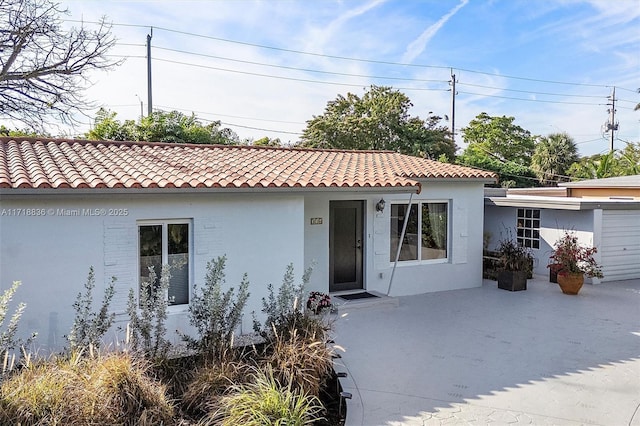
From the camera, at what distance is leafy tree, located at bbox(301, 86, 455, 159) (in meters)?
36.7

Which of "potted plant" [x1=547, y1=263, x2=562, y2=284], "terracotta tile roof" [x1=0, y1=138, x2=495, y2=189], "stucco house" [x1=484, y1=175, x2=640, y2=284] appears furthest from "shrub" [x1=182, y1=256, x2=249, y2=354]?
"stucco house" [x1=484, y1=175, x2=640, y2=284]

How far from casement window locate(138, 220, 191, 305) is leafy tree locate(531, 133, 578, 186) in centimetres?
3822

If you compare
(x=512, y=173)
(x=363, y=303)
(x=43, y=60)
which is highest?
(x=43, y=60)

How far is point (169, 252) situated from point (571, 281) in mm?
10763

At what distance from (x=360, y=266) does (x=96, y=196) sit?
282 inches

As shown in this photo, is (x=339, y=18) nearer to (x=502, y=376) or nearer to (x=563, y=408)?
(x=502, y=376)

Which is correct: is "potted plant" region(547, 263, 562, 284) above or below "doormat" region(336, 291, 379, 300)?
above

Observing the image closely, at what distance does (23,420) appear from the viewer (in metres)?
4.69

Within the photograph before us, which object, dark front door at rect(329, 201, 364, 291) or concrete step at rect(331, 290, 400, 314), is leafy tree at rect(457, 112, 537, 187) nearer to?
dark front door at rect(329, 201, 364, 291)

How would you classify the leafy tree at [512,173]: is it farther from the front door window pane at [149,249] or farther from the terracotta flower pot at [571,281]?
the front door window pane at [149,249]

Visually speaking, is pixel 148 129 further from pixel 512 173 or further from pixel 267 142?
pixel 512 173

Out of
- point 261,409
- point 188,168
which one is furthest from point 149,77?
point 261,409

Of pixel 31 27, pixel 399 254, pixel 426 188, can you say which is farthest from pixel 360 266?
pixel 31 27

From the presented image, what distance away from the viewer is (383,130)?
3694 cm
